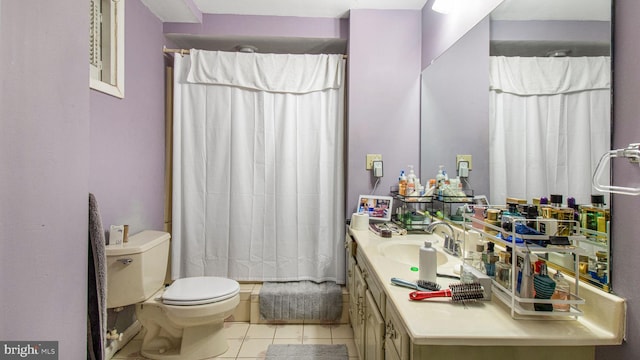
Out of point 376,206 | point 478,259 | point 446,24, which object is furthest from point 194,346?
point 446,24

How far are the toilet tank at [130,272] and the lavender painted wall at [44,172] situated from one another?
1.02m

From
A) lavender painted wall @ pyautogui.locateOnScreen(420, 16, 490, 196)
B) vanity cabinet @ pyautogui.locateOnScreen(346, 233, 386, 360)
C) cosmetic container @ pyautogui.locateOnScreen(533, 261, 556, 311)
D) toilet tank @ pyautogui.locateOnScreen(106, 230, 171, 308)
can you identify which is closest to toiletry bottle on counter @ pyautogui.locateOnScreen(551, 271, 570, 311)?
cosmetic container @ pyautogui.locateOnScreen(533, 261, 556, 311)

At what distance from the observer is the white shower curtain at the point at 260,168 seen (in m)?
2.52

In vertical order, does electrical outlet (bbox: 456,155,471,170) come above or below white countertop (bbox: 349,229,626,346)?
above

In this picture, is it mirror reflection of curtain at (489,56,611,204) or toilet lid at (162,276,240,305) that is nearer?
mirror reflection of curtain at (489,56,611,204)

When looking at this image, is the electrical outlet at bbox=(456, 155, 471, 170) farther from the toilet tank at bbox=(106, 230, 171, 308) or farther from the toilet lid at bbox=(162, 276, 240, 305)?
the toilet tank at bbox=(106, 230, 171, 308)

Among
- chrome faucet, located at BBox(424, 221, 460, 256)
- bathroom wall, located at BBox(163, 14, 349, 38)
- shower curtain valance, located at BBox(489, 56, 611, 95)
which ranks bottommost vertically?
chrome faucet, located at BBox(424, 221, 460, 256)

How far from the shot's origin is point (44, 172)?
2.34 feet

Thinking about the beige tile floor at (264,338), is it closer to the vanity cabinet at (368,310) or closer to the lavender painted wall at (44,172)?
the vanity cabinet at (368,310)

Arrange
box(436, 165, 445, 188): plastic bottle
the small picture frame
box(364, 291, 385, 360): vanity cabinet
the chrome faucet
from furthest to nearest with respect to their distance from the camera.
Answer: the small picture frame < box(436, 165, 445, 188): plastic bottle < the chrome faucet < box(364, 291, 385, 360): vanity cabinet

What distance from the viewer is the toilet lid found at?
1.84 metres

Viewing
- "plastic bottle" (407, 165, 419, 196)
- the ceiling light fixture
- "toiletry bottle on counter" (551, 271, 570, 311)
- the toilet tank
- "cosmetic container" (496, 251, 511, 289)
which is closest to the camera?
"toiletry bottle on counter" (551, 271, 570, 311)

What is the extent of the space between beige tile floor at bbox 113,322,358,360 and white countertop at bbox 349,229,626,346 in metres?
1.25

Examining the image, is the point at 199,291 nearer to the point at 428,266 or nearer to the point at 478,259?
the point at 428,266
